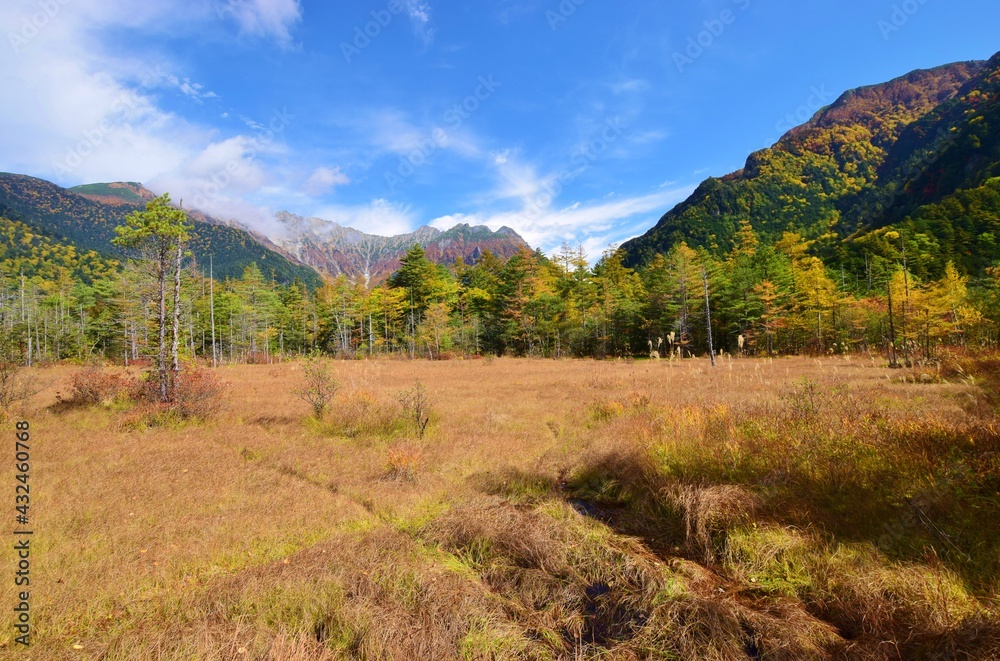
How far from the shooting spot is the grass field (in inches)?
103

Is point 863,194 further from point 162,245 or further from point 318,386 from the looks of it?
point 162,245

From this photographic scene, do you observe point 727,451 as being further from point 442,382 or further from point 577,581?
point 442,382

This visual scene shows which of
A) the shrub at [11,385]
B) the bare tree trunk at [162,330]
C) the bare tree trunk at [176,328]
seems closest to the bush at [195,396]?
the bare tree trunk at [176,328]

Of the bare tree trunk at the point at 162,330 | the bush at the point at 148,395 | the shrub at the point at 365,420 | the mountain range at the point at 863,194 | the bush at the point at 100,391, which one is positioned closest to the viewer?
the shrub at the point at 365,420

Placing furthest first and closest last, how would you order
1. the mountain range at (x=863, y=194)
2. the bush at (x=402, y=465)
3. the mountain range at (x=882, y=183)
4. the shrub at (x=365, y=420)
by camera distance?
1. the mountain range at (x=882, y=183)
2. the mountain range at (x=863, y=194)
3. the shrub at (x=365, y=420)
4. the bush at (x=402, y=465)

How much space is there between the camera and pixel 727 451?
5.00 metres

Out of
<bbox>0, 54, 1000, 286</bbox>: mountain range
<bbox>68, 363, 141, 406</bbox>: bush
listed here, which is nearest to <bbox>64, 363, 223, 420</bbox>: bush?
<bbox>68, 363, 141, 406</bbox>: bush

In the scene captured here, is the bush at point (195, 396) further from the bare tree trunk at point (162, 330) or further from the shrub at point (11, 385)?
the shrub at point (11, 385)

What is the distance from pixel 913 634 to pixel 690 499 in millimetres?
1888

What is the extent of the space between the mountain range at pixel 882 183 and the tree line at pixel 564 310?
6.46 metres

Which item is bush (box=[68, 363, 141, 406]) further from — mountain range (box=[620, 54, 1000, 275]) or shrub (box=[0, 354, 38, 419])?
mountain range (box=[620, 54, 1000, 275])

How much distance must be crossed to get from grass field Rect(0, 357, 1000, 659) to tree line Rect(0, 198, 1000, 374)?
19.3 meters

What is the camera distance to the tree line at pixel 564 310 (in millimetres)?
26797

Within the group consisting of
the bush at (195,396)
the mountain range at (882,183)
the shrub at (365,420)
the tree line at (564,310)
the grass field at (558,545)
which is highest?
the mountain range at (882,183)
